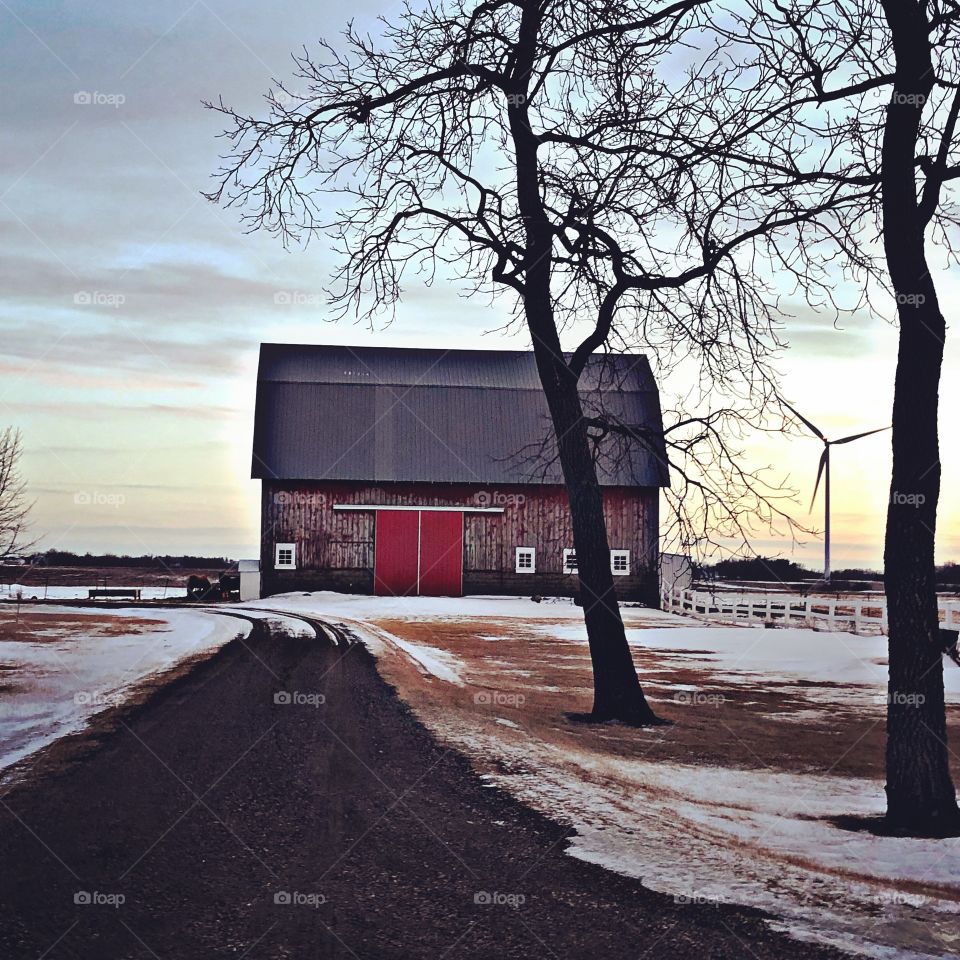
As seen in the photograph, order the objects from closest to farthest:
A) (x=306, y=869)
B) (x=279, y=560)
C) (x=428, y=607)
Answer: (x=306, y=869), (x=428, y=607), (x=279, y=560)

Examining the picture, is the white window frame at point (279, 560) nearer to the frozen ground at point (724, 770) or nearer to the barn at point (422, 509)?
the barn at point (422, 509)

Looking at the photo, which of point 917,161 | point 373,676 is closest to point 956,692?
point 373,676

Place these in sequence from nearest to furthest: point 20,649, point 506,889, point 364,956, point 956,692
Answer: point 364,956 → point 506,889 → point 956,692 → point 20,649

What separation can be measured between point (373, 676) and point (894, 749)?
9.14 metres

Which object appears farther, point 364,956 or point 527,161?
point 527,161

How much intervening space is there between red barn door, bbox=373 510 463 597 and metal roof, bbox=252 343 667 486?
1574mm

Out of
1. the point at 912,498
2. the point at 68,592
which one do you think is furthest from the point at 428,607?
the point at 912,498

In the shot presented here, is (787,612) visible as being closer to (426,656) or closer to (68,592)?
(426,656)

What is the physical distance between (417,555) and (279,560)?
5.06m

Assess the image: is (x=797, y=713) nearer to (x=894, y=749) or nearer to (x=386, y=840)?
(x=894, y=749)

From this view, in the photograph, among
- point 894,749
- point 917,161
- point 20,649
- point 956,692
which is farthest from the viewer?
point 20,649

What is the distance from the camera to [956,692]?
17516 mm

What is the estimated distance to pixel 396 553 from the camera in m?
38.9

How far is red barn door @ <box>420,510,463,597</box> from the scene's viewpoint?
1529 inches
